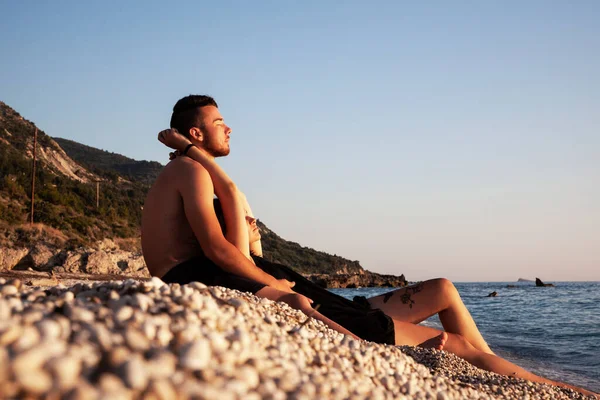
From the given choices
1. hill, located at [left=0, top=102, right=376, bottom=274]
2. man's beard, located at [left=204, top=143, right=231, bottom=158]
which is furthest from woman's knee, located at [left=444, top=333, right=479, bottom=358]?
hill, located at [left=0, top=102, right=376, bottom=274]

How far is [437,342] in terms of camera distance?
13.7 ft

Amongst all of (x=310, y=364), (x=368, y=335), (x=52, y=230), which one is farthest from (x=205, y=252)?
(x=52, y=230)

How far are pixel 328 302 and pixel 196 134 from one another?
1811 mm

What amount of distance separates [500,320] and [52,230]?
20.0 m

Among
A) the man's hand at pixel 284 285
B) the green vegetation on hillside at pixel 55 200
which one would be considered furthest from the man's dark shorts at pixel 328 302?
the green vegetation on hillside at pixel 55 200

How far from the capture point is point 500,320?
1759 centimetres

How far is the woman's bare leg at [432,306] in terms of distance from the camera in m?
4.41

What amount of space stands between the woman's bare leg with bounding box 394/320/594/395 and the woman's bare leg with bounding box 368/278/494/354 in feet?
0.34

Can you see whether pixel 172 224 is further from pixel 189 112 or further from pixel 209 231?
pixel 189 112

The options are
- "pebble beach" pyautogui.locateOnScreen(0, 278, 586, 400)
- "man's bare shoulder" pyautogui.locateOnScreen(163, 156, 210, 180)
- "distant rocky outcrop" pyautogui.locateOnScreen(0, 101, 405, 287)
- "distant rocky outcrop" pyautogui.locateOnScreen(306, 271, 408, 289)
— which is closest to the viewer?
"pebble beach" pyautogui.locateOnScreen(0, 278, 586, 400)

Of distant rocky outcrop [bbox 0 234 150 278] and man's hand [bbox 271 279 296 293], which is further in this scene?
distant rocky outcrop [bbox 0 234 150 278]

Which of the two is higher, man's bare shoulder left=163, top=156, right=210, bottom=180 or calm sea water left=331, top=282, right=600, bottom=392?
man's bare shoulder left=163, top=156, right=210, bottom=180

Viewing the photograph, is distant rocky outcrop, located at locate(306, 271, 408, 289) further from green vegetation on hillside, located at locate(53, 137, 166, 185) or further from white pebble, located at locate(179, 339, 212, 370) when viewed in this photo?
white pebble, located at locate(179, 339, 212, 370)

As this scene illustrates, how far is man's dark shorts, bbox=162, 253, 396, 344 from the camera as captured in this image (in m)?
3.76
